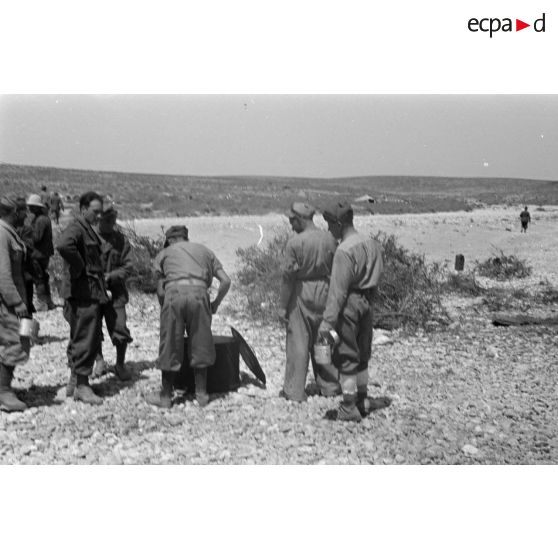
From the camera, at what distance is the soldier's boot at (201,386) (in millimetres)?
5715

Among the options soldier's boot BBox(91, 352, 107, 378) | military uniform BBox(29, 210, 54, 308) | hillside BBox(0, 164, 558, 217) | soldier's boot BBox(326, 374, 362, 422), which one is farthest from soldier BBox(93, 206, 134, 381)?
military uniform BBox(29, 210, 54, 308)

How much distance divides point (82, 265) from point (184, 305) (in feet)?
2.82

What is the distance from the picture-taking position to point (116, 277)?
6.10 meters

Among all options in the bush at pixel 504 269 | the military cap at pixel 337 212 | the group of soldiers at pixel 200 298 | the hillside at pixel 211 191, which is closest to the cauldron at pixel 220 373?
the group of soldiers at pixel 200 298

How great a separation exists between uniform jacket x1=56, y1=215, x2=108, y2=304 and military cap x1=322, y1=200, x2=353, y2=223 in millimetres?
1878

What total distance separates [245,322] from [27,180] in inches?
204

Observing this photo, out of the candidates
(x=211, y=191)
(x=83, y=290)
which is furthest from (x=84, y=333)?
(x=211, y=191)

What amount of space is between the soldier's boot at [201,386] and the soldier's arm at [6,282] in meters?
1.47

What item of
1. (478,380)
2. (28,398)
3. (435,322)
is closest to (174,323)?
(28,398)

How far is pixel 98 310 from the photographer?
5711 millimetres

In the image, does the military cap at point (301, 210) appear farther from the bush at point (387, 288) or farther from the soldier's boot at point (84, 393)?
the bush at point (387, 288)

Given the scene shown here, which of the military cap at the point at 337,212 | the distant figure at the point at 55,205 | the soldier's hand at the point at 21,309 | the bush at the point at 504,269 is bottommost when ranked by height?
the bush at the point at 504,269

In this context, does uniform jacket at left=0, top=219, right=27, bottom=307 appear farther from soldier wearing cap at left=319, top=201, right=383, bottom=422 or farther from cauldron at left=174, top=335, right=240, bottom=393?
soldier wearing cap at left=319, top=201, right=383, bottom=422

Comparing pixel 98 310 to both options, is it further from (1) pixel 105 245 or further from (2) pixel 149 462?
(2) pixel 149 462
